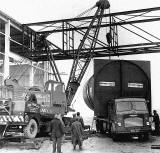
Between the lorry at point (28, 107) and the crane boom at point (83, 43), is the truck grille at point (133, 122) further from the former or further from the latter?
the crane boom at point (83, 43)

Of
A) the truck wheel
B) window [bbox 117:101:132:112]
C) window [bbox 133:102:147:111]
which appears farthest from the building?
window [bbox 133:102:147:111]

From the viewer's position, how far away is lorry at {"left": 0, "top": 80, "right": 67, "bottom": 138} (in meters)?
17.0

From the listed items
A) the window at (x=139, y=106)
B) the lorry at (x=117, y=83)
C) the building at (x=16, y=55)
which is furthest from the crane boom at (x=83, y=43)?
the window at (x=139, y=106)

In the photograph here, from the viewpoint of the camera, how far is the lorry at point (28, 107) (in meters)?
17.0

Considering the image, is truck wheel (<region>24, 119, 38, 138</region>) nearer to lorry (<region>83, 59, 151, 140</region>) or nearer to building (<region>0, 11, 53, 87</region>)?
lorry (<region>83, 59, 151, 140</region>)

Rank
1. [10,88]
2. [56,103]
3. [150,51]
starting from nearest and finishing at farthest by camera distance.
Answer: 1. [10,88]
2. [56,103]
3. [150,51]

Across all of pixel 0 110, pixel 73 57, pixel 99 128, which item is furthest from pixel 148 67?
pixel 73 57

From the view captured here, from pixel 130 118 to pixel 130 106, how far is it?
0.83 meters

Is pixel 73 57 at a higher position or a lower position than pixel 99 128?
higher

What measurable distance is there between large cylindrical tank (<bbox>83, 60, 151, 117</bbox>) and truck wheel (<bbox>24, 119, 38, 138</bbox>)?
3639 mm

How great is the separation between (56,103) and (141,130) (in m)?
6.19

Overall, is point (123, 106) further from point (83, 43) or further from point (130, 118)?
point (83, 43)

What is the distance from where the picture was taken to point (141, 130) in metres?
17.2

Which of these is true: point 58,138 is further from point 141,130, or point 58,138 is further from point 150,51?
point 150,51
